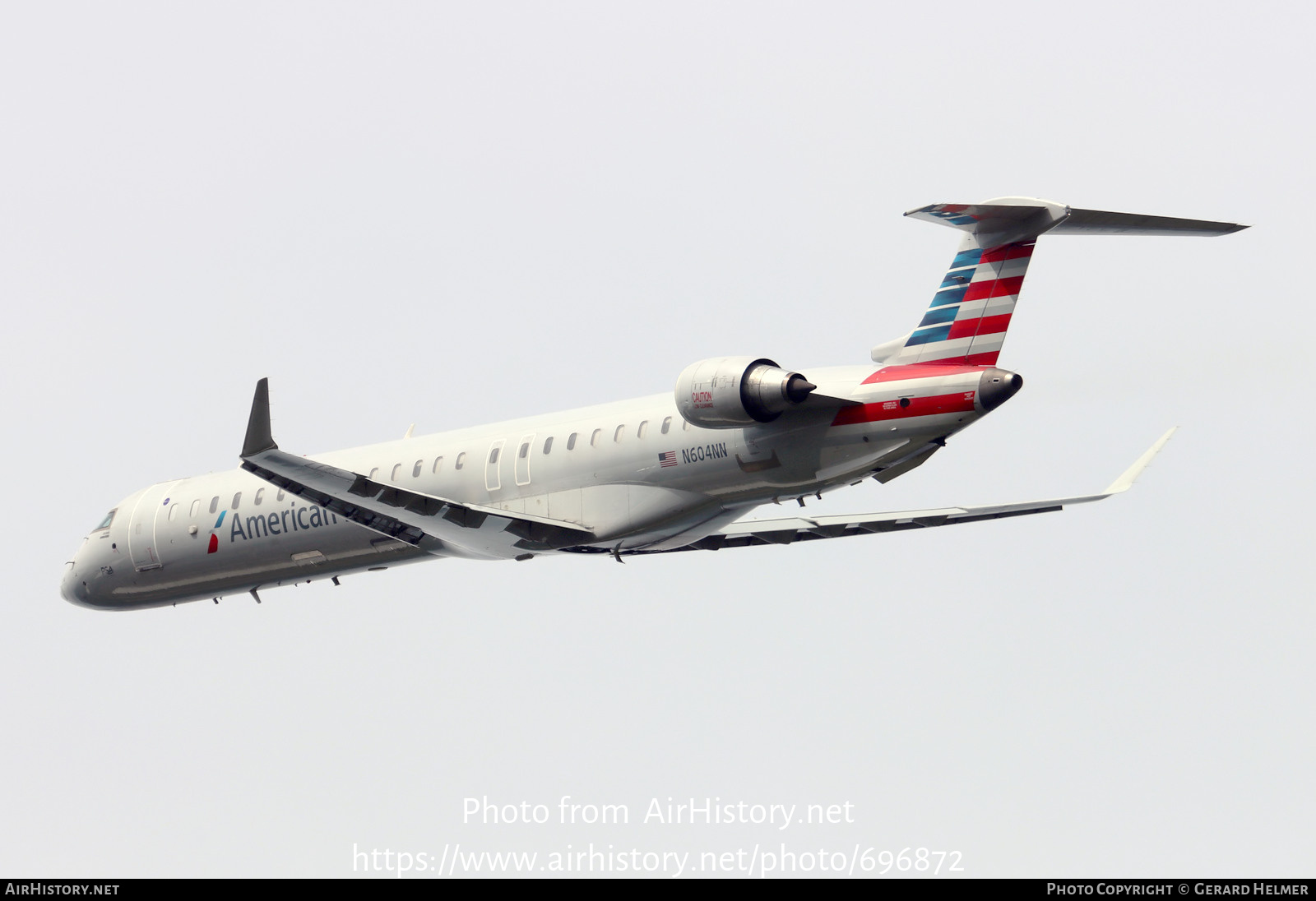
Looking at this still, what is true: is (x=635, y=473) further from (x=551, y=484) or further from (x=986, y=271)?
(x=986, y=271)

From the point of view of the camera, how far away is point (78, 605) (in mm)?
33375

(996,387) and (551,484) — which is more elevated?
(551,484)

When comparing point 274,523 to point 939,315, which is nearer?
point 939,315

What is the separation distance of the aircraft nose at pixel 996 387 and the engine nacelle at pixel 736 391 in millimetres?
2427

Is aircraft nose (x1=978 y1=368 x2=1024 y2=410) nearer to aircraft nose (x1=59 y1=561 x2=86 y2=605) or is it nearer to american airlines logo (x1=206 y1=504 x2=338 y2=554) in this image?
american airlines logo (x1=206 y1=504 x2=338 y2=554)

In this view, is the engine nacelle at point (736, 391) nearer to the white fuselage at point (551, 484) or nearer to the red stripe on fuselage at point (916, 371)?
the white fuselage at point (551, 484)

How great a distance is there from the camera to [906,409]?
23.2 meters

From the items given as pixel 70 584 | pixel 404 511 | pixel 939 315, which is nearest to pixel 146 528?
pixel 70 584

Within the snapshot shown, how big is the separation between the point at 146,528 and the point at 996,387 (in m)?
17.6

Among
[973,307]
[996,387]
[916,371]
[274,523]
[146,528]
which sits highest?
[146,528]

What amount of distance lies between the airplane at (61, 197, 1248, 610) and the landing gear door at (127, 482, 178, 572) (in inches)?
1.6

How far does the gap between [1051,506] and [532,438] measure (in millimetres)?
8629

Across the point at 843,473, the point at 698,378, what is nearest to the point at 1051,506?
the point at 843,473

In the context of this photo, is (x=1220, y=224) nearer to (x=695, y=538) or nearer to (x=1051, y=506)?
(x=1051, y=506)
